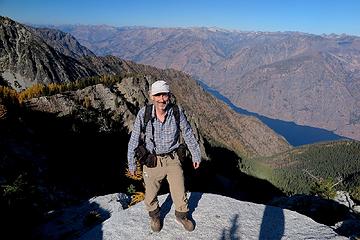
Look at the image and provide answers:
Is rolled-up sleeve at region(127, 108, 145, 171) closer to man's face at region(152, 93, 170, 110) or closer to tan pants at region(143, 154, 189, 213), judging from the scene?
man's face at region(152, 93, 170, 110)

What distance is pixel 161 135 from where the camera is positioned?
1293 cm

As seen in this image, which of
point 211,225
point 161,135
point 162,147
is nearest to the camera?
point 161,135

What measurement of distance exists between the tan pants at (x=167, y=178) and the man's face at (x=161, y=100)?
1857mm

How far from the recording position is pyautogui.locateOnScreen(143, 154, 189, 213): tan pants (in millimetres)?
13438

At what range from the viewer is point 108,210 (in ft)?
64.5

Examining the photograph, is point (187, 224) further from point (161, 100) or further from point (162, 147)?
point (161, 100)

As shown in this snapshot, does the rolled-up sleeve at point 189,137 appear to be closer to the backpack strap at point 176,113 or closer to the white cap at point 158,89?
the backpack strap at point 176,113

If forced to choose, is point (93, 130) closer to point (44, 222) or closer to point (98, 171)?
point (98, 171)

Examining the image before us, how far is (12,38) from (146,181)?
510 feet

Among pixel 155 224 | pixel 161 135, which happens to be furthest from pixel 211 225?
pixel 161 135

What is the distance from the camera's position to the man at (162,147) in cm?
1259

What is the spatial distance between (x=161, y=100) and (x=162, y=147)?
5.51 ft

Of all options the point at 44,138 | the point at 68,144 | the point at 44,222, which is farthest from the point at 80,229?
the point at 68,144

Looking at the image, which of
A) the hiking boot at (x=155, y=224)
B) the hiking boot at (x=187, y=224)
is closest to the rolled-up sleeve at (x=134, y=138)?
the hiking boot at (x=155, y=224)
